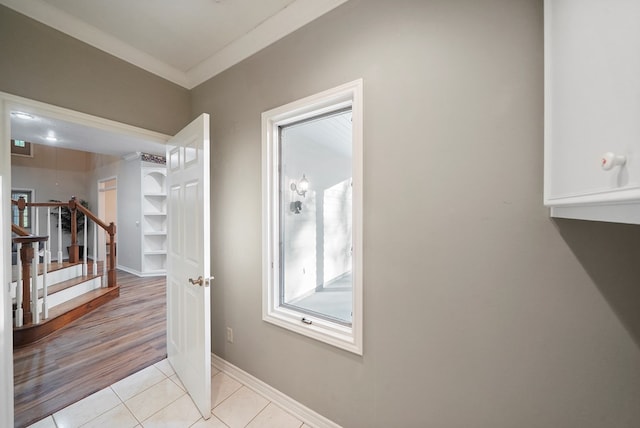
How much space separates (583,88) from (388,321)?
112 cm

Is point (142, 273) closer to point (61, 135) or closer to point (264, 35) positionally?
point (61, 135)

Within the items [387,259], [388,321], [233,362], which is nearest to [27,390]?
[233,362]

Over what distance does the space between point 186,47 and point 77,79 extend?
0.78 metres

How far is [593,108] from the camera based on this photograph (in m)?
0.56

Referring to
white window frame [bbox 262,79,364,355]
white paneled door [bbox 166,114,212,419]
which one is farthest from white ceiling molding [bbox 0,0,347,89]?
white paneled door [bbox 166,114,212,419]

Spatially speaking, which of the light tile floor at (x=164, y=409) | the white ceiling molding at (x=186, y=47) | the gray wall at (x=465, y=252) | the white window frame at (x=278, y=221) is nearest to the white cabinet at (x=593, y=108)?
the gray wall at (x=465, y=252)

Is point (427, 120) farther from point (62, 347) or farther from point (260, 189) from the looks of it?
point (62, 347)

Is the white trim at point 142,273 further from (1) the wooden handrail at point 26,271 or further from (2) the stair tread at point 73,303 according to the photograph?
(1) the wooden handrail at point 26,271

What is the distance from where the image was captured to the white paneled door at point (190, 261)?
1502 millimetres

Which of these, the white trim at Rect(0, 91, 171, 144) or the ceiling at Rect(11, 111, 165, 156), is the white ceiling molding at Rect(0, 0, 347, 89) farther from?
the ceiling at Rect(11, 111, 165, 156)

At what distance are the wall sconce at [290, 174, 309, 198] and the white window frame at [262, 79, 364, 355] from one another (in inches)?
10.6

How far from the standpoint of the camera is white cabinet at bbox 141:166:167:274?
4.92m

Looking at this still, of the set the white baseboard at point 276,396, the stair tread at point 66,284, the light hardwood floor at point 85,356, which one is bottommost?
the light hardwood floor at point 85,356

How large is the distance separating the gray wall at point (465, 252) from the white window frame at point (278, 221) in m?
0.05
